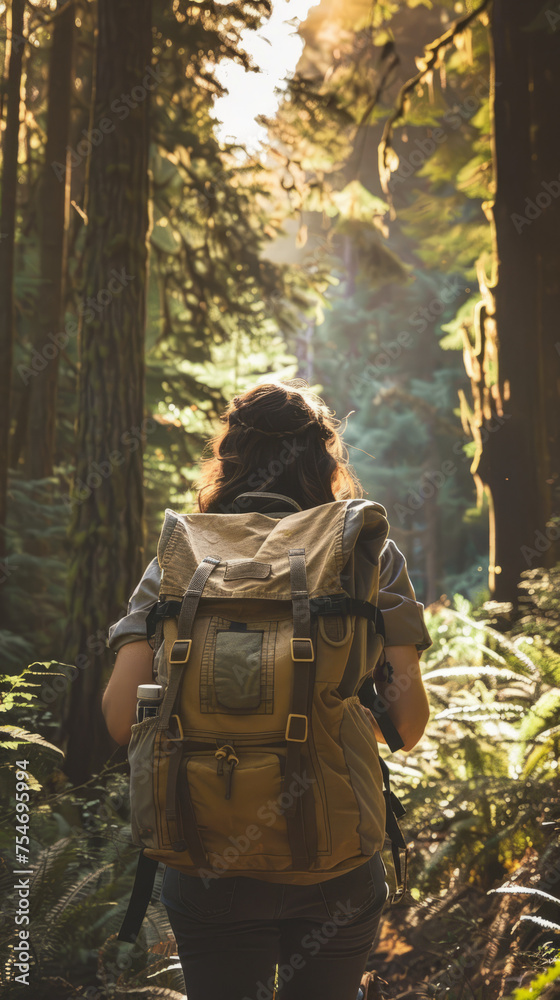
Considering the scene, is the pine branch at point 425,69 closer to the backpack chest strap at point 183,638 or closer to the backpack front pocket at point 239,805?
the backpack chest strap at point 183,638

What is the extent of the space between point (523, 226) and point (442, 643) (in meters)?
4.53

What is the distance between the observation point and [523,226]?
24.5 feet

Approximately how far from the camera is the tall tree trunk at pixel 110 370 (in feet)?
18.8

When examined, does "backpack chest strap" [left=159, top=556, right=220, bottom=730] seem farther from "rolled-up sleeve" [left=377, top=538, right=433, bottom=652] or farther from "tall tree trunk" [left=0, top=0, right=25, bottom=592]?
"tall tree trunk" [left=0, top=0, right=25, bottom=592]

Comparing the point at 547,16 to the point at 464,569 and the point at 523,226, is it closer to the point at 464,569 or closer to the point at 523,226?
the point at 523,226

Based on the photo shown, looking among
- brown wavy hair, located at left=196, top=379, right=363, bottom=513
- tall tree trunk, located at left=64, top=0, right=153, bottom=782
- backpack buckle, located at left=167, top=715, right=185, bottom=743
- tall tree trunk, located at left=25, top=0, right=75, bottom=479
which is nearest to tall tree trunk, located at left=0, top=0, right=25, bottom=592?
tall tree trunk, located at left=25, top=0, right=75, bottom=479

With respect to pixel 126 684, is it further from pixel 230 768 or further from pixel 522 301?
pixel 522 301

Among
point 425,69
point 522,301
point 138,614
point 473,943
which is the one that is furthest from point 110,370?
point 473,943

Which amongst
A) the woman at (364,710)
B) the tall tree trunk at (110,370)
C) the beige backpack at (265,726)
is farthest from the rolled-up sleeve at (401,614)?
the tall tree trunk at (110,370)

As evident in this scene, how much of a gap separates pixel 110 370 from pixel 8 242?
293 cm

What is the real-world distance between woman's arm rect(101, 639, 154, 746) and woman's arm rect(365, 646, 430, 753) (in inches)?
23.4

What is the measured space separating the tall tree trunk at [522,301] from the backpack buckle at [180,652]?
242 inches

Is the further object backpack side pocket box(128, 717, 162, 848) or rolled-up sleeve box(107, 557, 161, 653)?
rolled-up sleeve box(107, 557, 161, 653)

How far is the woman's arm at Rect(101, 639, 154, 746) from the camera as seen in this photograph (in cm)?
177
